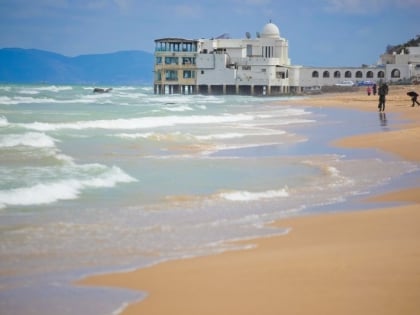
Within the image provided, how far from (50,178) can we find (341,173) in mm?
5152

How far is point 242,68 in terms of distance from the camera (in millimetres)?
77125

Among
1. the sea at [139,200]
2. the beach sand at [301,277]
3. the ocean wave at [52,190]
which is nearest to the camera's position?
the beach sand at [301,277]

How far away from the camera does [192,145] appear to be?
64.1ft

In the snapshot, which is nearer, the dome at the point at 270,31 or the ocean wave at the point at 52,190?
the ocean wave at the point at 52,190

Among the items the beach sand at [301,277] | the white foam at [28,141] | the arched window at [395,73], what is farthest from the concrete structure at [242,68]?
the beach sand at [301,277]

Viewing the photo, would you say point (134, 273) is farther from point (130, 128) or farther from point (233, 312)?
point (130, 128)

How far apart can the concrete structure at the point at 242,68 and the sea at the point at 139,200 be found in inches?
2230

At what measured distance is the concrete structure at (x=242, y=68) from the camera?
76.9 meters

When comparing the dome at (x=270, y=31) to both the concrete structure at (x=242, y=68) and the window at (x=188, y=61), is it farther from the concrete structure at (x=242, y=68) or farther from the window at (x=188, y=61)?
the window at (x=188, y=61)

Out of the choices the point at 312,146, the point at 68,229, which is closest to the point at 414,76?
the point at 312,146

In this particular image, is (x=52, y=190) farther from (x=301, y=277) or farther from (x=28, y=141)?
(x=28, y=141)

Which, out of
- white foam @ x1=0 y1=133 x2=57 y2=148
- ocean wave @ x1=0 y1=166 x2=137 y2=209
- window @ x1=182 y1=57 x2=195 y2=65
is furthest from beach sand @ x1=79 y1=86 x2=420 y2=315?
window @ x1=182 y1=57 x2=195 y2=65

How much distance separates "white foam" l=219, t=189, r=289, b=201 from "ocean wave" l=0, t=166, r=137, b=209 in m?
1.98

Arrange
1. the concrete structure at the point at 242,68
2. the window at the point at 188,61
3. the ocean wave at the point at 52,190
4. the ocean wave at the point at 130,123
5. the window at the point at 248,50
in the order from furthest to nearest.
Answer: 1. the window at the point at 248,50
2. the window at the point at 188,61
3. the concrete structure at the point at 242,68
4. the ocean wave at the point at 130,123
5. the ocean wave at the point at 52,190
